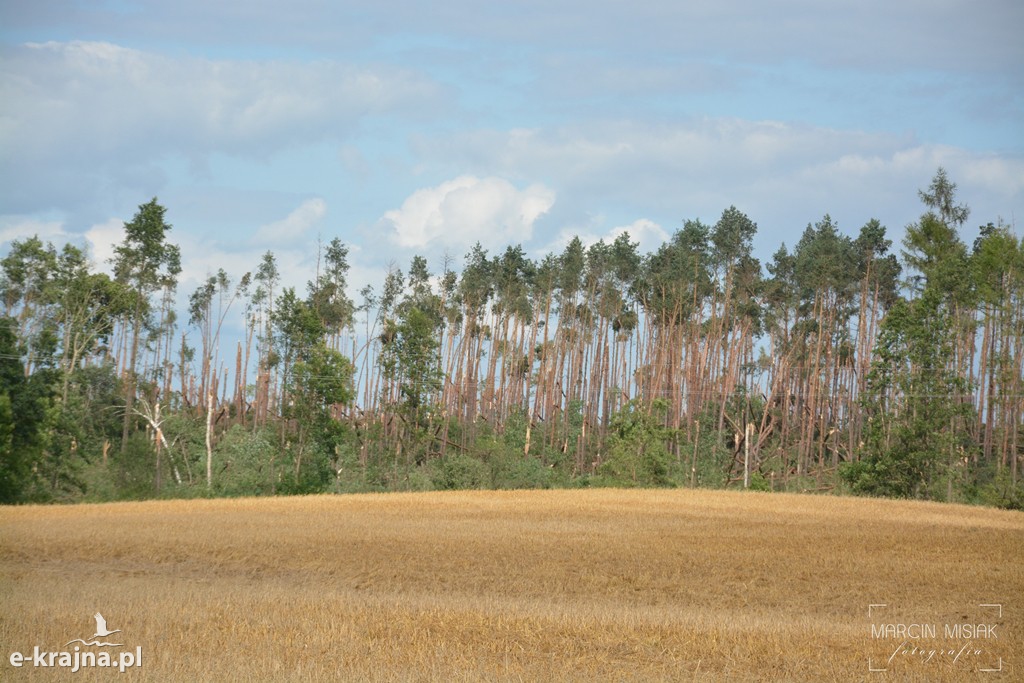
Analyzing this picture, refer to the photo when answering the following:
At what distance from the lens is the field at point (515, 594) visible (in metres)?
13.0

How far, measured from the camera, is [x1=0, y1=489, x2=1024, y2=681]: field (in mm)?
12984

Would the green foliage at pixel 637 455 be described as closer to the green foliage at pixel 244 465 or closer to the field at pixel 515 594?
the green foliage at pixel 244 465

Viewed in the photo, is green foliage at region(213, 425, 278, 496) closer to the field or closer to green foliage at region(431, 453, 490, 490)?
green foliage at region(431, 453, 490, 490)

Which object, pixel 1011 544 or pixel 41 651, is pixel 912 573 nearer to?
pixel 1011 544

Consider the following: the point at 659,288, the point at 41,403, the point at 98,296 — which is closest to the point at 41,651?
the point at 41,403

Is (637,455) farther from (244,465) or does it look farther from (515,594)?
(515,594)

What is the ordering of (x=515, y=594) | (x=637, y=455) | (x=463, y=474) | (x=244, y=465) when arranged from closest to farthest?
1. (x=515, y=594)
2. (x=244, y=465)
3. (x=463, y=474)
4. (x=637, y=455)

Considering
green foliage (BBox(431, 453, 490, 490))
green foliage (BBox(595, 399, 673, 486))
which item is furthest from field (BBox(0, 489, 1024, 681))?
green foliage (BBox(595, 399, 673, 486))

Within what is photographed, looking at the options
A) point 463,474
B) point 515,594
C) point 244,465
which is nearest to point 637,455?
point 463,474

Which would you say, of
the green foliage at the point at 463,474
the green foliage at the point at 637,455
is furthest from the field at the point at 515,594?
the green foliage at the point at 637,455

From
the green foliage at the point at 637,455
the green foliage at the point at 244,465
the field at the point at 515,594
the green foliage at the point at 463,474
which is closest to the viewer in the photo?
the field at the point at 515,594

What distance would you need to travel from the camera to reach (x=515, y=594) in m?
19.7

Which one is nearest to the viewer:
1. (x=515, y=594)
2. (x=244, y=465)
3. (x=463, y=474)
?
(x=515, y=594)

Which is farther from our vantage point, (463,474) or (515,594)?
(463,474)
